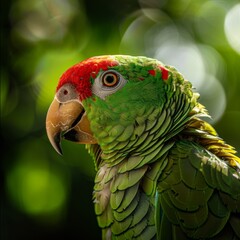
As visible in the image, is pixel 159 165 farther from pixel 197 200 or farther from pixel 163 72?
pixel 163 72

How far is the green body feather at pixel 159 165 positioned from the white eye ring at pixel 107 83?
2cm

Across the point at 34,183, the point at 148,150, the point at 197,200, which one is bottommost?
the point at 34,183

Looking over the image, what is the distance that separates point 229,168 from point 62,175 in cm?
290

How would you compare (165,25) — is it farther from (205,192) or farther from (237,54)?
(205,192)

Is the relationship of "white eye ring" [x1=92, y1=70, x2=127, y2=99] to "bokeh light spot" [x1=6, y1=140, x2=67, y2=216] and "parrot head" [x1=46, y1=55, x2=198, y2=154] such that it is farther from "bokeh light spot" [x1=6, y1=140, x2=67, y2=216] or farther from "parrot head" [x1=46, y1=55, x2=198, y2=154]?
"bokeh light spot" [x1=6, y1=140, x2=67, y2=216]

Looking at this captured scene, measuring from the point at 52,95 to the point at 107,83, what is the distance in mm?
2349

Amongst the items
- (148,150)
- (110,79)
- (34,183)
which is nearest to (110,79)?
(110,79)

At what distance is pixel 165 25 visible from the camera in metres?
5.19

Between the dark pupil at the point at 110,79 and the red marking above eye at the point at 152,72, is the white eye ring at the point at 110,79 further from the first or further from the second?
the red marking above eye at the point at 152,72

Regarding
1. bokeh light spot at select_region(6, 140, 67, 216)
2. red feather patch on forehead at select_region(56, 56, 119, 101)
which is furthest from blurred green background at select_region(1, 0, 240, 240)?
red feather patch on forehead at select_region(56, 56, 119, 101)

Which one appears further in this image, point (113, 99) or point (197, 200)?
point (113, 99)

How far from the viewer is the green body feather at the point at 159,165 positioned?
5.35 ft

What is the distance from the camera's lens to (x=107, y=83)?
1.81 m

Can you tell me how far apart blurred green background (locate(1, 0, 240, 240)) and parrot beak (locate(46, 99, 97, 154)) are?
7.65ft
